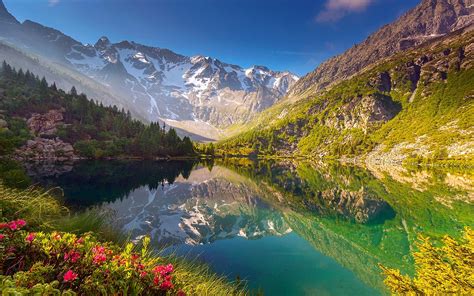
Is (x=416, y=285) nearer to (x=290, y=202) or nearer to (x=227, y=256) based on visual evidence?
(x=227, y=256)

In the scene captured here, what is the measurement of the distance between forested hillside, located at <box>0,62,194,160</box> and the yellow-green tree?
13238cm

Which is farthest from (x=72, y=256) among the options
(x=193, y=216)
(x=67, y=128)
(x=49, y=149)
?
(x=67, y=128)

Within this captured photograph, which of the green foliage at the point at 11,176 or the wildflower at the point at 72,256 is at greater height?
the wildflower at the point at 72,256

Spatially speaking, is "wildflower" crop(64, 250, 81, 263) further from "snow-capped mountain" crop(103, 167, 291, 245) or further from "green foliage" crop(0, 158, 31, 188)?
"green foliage" crop(0, 158, 31, 188)

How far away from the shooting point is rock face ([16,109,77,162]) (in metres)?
117

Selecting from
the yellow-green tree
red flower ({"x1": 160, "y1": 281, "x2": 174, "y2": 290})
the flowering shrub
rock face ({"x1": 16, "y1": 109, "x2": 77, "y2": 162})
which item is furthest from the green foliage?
rock face ({"x1": 16, "y1": 109, "x2": 77, "y2": 162})

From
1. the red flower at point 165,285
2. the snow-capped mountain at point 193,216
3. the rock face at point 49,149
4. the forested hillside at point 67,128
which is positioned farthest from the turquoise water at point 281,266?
the forested hillside at point 67,128

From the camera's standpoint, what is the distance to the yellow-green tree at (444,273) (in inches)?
348

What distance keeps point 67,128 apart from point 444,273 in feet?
545

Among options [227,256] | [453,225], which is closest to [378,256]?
[227,256]

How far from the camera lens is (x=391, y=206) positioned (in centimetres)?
4712

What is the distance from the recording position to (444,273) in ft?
30.9

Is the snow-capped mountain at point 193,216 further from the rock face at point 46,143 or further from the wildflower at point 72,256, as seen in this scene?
the rock face at point 46,143

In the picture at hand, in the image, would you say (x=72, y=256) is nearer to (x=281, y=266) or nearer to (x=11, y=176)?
(x=281, y=266)
